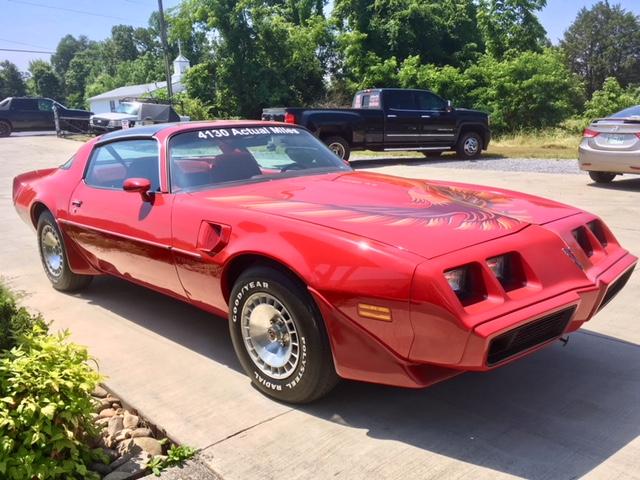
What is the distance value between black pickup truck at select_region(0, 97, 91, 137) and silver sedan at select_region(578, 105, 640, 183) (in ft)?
78.7

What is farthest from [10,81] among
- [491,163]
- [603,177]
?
[603,177]

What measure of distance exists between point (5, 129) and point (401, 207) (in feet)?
95.7

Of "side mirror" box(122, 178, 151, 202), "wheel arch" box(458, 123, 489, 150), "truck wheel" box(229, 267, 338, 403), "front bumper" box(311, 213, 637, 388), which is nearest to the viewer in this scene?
"front bumper" box(311, 213, 637, 388)

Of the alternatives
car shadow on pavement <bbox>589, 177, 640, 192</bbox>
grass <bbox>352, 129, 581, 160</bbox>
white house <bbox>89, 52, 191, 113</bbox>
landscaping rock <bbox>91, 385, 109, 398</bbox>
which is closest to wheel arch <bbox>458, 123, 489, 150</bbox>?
grass <bbox>352, 129, 581, 160</bbox>

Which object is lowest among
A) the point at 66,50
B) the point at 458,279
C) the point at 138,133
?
the point at 458,279

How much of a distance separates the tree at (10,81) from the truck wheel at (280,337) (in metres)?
92.3

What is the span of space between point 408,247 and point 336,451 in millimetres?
993

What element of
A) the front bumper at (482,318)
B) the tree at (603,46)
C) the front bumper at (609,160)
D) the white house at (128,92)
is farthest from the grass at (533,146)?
the tree at (603,46)

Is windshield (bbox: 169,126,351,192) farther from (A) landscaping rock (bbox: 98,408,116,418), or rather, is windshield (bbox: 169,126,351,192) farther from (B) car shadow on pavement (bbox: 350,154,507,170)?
(B) car shadow on pavement (bbox: 350,154,507,170)

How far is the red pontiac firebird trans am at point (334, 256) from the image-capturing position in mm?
2680

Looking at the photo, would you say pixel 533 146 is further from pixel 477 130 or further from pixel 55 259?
pixel 55 259

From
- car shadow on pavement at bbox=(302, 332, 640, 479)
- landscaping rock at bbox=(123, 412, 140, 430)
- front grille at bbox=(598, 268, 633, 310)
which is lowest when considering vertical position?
landscaping rock at bbox=(123, 412, 140, 430)

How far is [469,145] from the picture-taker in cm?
1631

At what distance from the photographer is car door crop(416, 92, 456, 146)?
15398 mm
